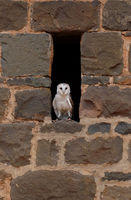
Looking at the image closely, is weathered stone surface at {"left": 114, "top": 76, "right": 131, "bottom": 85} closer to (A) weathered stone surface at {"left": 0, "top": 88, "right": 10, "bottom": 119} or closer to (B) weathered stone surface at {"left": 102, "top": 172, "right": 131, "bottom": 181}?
(B) weathered stone surface at {"left": 102, "top": 172, "right": 131, "bottom": 181}

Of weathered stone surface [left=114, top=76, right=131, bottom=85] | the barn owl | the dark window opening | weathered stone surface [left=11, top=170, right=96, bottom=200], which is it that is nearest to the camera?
weathered stone surface [left=11, top=170, right=96, bottom=200]

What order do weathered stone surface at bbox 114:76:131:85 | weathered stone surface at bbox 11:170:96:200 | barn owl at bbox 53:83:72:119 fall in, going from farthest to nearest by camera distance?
barn owl at bbox 53:83:72:119 < weathered stone surface at bbox 114:76:131:85 < weathered stone surface at bbox 11:170:96:200

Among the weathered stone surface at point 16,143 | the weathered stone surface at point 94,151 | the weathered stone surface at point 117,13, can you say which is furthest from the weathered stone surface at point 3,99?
the weathered stone surface at point 117,13

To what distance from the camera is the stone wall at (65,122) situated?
3.76m

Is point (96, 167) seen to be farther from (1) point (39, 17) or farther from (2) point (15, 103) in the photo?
(1) point (39, 17)

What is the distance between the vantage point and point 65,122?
3.81 metres

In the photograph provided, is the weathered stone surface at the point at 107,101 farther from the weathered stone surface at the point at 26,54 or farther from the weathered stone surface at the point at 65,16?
the weathered stone surface at the point at 65,16

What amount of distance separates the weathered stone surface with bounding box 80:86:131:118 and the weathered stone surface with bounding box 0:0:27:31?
75 cm

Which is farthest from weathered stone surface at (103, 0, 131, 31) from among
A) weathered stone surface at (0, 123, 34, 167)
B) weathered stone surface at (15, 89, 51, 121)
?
weathered stone surface at (0, 123, 34, 167)

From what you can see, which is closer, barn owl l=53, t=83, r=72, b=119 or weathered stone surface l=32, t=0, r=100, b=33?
weathered stone surface l=32, t=0, r=100, b=33

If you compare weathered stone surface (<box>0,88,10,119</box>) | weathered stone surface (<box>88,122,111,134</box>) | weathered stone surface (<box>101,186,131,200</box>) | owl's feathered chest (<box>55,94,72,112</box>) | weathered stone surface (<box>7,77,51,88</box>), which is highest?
weathered stone surface (<box>7,77,51,88</box>)

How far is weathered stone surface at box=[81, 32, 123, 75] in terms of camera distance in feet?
12.7

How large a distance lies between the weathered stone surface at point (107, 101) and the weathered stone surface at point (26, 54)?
1.31 feet

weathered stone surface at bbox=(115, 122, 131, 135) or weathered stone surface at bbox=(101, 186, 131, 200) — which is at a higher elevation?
weathered stone surface at bbox=(115, 122, 131, 135)
